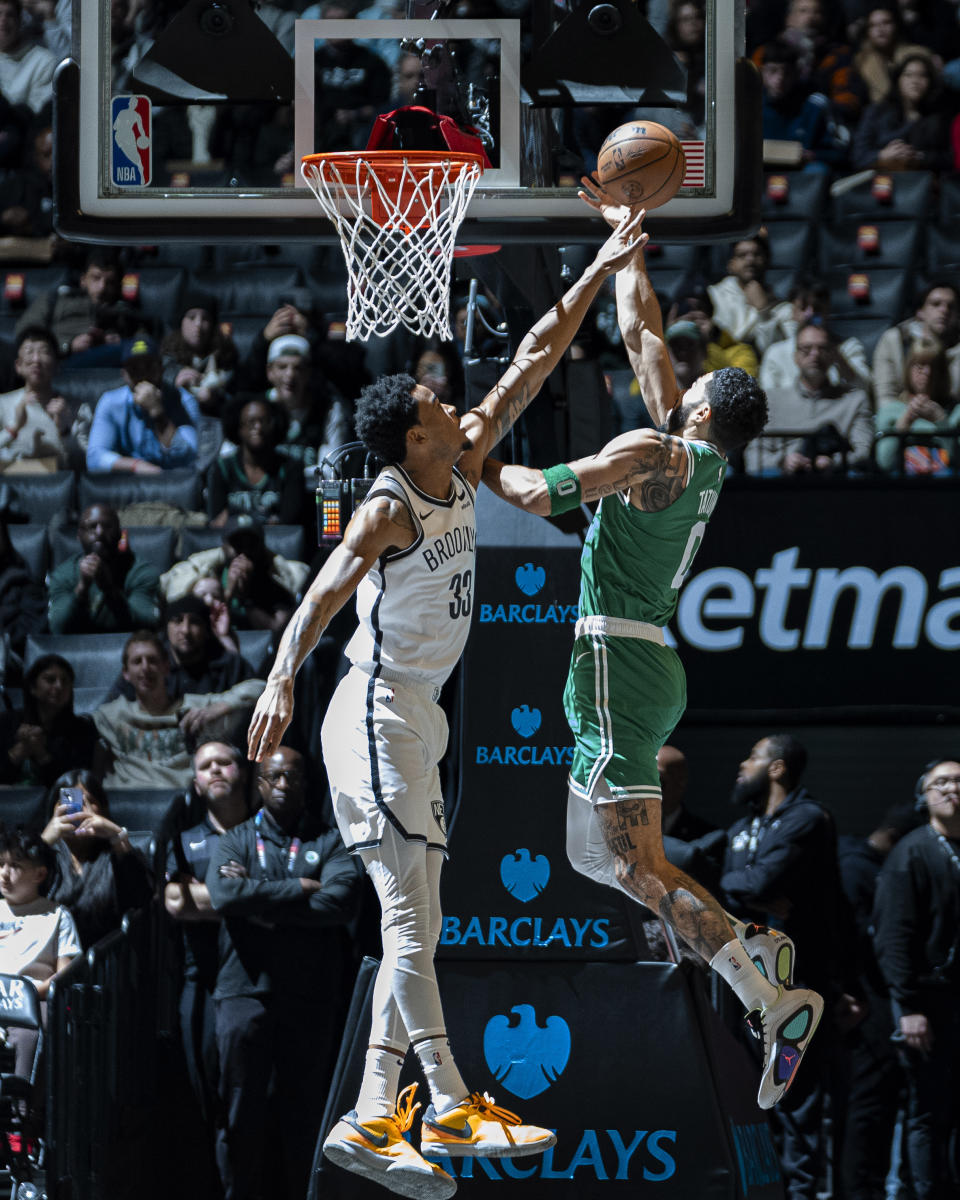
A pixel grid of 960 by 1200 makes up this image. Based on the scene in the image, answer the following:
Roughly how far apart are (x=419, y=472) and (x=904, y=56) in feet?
27.1

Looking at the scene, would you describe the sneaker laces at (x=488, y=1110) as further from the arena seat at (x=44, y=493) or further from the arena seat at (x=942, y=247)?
the arena seat at (x=942, y=247)

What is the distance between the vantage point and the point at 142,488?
1099 centimetres

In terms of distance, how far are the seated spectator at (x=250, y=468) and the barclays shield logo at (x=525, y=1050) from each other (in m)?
3.74

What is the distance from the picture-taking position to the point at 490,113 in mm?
7074

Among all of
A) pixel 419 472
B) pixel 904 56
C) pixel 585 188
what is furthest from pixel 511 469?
pixel 904 56

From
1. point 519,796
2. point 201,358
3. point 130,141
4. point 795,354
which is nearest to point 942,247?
point 795,354

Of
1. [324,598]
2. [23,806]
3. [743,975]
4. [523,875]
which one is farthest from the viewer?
[23,806]

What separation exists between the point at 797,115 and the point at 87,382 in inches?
201

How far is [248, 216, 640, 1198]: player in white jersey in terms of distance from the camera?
6.03 metres

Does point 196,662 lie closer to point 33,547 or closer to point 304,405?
point 33,547

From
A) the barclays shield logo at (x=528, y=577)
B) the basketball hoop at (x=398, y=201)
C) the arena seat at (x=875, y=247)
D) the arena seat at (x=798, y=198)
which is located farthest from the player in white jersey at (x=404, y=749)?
the arena seat at (x=798, y=198)

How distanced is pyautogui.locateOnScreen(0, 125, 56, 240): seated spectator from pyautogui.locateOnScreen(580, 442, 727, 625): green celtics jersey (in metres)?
7.58

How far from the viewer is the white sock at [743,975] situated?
627cm

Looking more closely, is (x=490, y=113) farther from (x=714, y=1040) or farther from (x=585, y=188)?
(x=714, y=1040)
